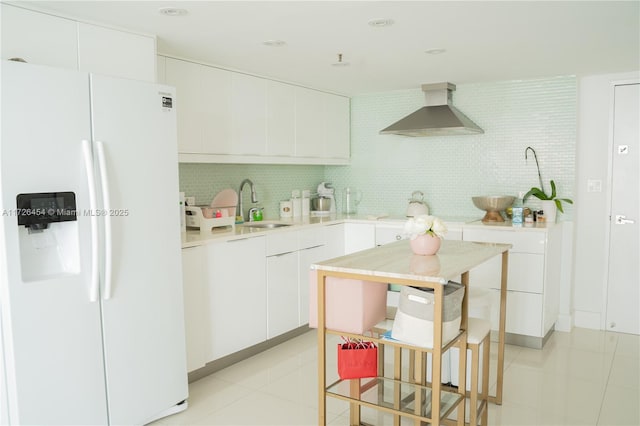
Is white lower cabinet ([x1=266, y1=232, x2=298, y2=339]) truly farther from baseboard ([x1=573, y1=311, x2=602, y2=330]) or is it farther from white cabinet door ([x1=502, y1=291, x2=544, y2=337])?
baseboard ([x1=573, y1=311, x2=602, y2=330])

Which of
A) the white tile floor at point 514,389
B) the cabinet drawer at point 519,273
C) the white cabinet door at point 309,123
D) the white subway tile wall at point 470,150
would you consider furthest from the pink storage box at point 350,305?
the white subway tile wall at point 470,150

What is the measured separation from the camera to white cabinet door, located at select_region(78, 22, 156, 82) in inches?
108

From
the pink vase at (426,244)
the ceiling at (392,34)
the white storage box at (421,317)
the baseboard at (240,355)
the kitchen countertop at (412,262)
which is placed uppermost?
the ceiling at (392,34)

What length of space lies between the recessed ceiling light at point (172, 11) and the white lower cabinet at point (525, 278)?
2846mm

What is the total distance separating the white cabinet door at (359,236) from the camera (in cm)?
487

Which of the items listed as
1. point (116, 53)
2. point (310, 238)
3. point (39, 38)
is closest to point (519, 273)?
point (310, 238)

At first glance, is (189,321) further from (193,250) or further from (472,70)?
(472,70)

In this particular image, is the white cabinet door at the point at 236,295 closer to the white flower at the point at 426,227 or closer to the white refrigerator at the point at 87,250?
the white refrigerator at the point at 87,250

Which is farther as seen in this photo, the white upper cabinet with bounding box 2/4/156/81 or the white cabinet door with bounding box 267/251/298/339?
the white cabinet door with bounding box 267/251/298/339

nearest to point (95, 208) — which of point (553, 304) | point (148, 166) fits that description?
point (148, 166)

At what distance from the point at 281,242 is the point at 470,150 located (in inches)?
83.2

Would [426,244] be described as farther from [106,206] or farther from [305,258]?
[305,258]

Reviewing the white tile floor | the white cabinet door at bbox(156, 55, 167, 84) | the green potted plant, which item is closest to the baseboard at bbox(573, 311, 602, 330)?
the white tile floor

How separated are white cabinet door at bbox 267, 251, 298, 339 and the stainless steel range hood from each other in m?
1.52
